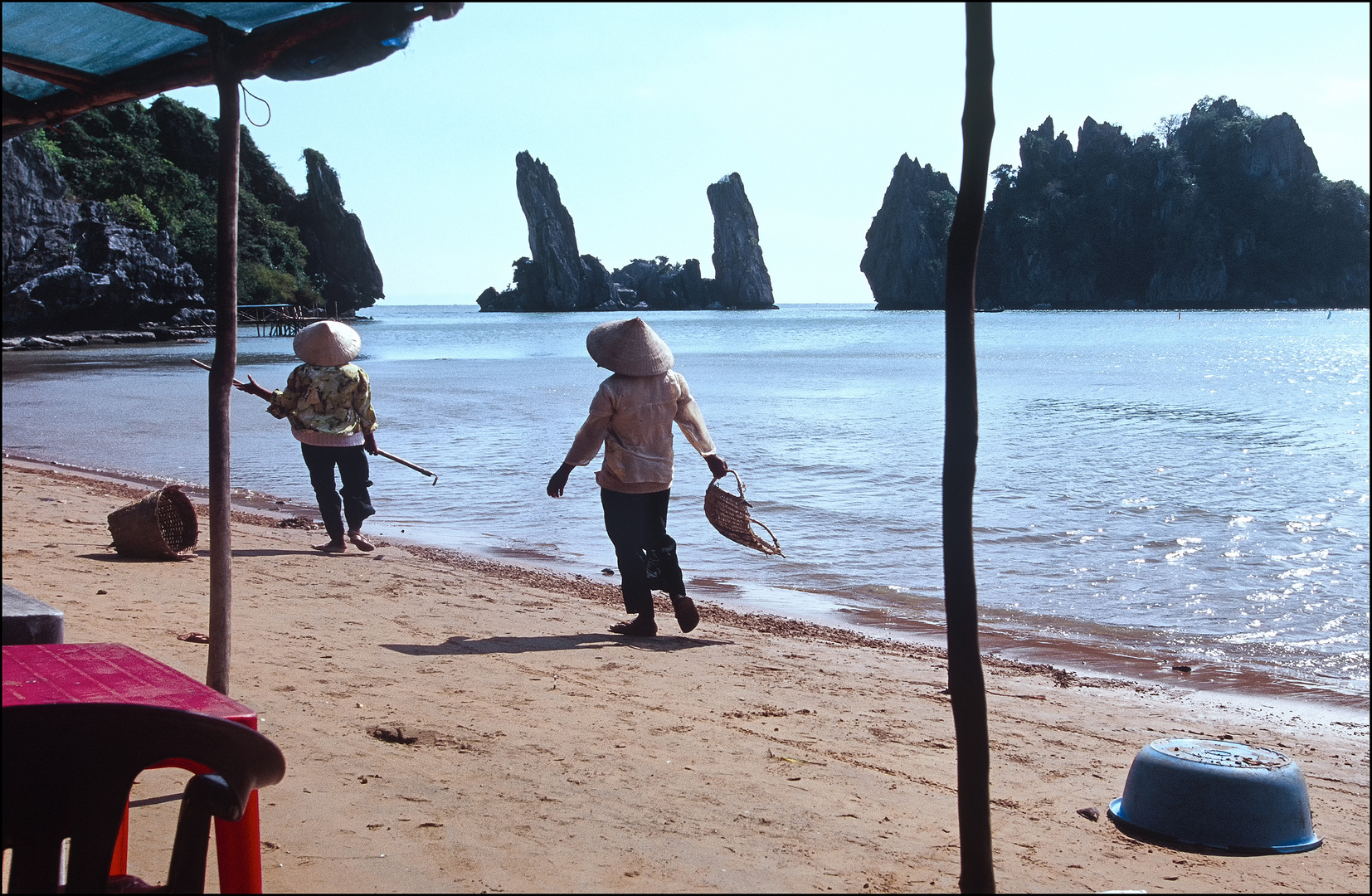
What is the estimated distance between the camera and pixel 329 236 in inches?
3890

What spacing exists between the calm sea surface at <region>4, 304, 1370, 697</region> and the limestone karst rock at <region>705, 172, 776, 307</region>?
11808 cm

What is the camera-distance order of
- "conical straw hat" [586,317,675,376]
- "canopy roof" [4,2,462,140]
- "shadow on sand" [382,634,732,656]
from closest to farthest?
"canopy roof" [4,2,462,140]
"shadow on sand" [382,634,732,656]
"conical straw hat" [586,317,675,376]

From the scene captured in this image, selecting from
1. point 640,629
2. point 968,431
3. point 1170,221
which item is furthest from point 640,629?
point 1170,221

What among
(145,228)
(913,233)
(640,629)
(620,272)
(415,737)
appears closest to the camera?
(415,737)

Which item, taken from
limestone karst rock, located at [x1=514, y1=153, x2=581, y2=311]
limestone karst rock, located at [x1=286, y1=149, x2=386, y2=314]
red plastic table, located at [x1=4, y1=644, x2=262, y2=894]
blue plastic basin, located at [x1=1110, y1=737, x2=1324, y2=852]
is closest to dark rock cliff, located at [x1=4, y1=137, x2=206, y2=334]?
limestone karst rock, located at [x1=286, y1=149, x2=386, y2=314]

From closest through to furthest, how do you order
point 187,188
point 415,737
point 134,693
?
1. point 134,693
2. point 415,737
3. point 187,188

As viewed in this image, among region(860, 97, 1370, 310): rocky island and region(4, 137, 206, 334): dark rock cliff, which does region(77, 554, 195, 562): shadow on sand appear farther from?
region(860, 97, 1370, 310): rocky island

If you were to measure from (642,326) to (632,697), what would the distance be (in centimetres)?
209

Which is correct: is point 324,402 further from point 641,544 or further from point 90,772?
point 90,772

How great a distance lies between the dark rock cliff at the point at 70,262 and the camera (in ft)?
155

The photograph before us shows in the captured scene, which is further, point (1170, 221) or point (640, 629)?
point (1170, 221)

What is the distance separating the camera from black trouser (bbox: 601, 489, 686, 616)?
20.4 ft

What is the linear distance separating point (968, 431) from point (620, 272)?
6781 inches

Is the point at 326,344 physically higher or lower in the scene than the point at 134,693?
higher
